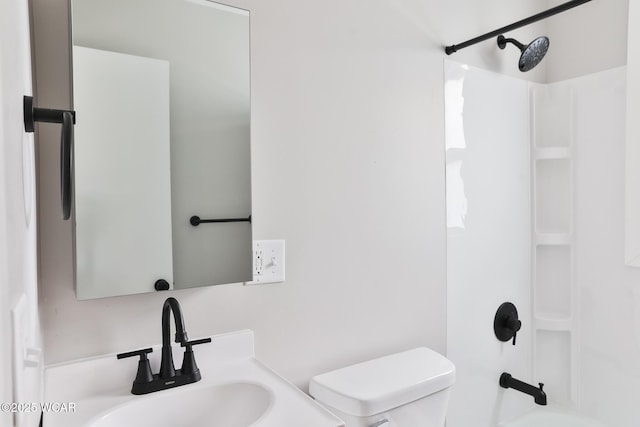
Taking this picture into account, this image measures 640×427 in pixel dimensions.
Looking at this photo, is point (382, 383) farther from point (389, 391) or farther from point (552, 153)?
point (552, 153)

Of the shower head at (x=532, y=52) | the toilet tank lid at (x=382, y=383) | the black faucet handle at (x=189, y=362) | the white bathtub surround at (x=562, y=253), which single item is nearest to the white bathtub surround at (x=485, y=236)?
the white bathtub surround at (x=562, y=253)

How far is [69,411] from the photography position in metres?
0.87

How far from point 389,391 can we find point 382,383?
5 cm

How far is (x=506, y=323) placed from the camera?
1814mm

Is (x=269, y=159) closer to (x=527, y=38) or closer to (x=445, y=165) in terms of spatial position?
(x=445, y=165)

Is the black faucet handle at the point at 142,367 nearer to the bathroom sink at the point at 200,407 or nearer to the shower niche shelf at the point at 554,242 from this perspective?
the bathroom sink at the point at 200,407

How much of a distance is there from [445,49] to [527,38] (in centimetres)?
65

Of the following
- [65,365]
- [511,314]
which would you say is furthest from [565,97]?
[65,365]

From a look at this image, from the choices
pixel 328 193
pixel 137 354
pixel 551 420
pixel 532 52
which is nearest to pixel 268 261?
pixel 328 193

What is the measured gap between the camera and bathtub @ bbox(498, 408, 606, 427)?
71.8 inches

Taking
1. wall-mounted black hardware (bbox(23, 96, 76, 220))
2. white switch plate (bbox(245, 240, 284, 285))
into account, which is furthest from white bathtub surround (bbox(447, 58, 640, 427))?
wall-mounted black hardware (bbox(23, 96, 76, 220))

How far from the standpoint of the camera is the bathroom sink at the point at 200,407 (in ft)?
2.96

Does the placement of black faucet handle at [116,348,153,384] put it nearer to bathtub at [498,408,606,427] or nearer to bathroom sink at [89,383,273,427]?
bathroom sink at [89,383,273,427]

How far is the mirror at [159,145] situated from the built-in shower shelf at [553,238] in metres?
1.45
